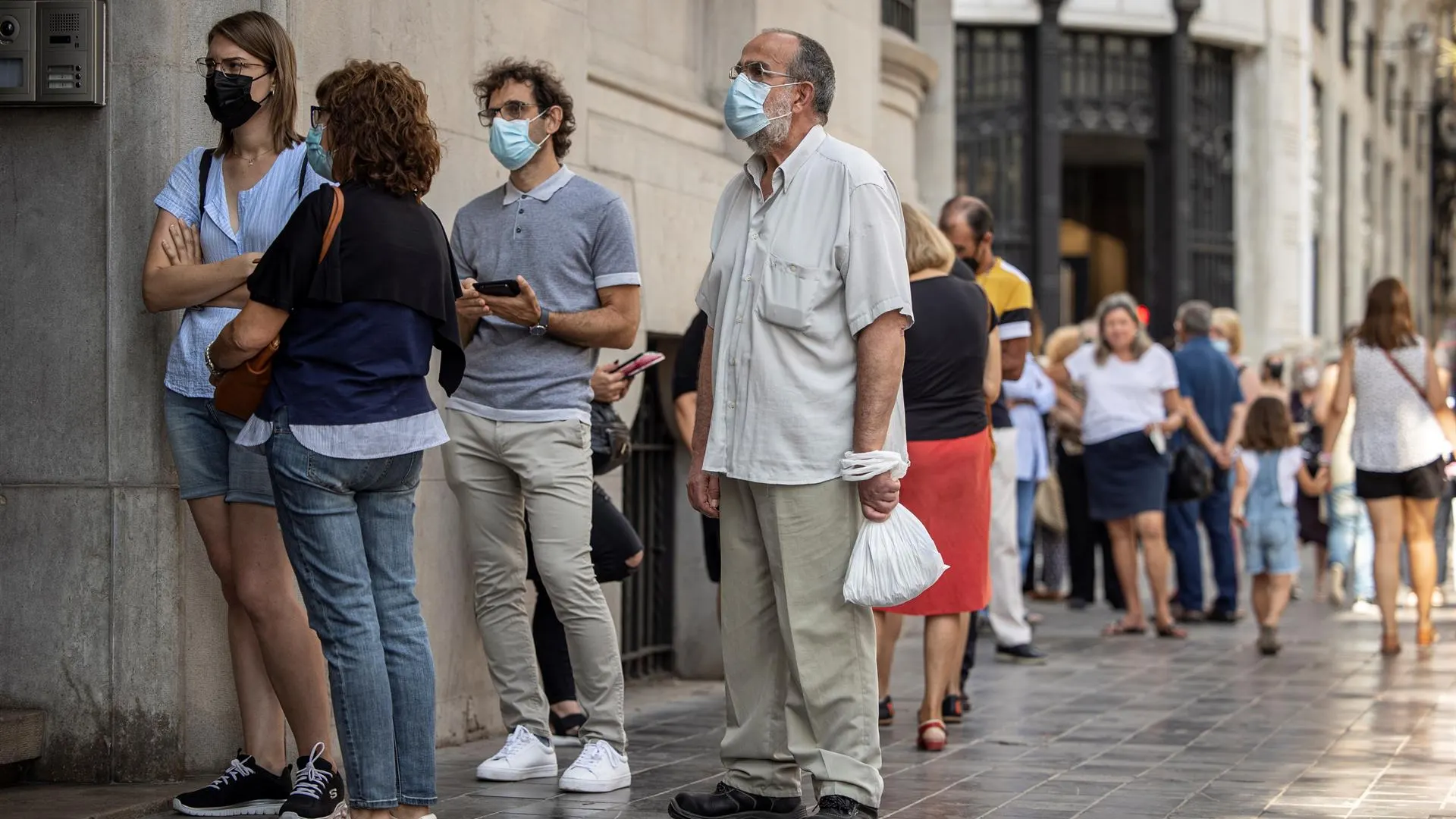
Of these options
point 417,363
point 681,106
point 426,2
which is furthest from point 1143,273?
point 417,363

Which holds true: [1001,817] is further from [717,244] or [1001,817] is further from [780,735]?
[717,244]

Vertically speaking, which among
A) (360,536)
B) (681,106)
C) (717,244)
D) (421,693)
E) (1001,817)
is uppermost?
(681,106)

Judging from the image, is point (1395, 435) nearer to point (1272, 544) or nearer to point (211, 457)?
point (1272, 544)

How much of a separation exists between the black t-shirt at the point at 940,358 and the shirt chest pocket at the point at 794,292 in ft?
6.52

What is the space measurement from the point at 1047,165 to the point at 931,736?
1806 centimetres

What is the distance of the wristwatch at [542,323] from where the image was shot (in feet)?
20.8

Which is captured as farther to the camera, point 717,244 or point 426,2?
point 426,2

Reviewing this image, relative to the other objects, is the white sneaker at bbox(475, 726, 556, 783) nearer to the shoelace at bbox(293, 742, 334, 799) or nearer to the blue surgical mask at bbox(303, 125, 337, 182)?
the shoelace at bbox(293, 742, 334, 799)

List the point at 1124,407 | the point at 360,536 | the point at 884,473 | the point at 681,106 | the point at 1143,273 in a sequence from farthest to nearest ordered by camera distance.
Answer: the point at 1143,273
the point at 1124,407
the point at 681,106
the point at 884,473
the point at 360,536

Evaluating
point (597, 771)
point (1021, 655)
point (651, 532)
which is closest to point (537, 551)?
point (597, 771)

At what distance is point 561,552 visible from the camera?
21.2ft

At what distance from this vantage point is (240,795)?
18.7 ft

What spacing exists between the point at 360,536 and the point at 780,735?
1.40 metres

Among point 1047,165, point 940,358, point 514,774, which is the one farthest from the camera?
point 1047,165
